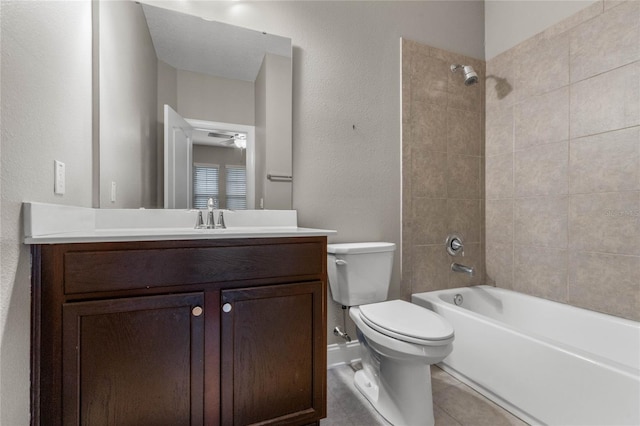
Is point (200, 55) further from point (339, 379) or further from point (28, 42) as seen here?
point (339, 379)

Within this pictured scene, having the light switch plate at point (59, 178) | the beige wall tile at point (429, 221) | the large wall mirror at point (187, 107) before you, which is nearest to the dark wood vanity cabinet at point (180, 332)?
the light switch plate at point (59, 178)

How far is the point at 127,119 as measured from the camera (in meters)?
1.44

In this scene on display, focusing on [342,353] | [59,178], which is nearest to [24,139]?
[59,178]

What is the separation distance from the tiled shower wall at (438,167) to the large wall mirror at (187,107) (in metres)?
0.88

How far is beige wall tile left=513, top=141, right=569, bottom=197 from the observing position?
182 centimetres

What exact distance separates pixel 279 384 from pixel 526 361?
3.67ft

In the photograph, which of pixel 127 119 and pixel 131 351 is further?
pixel 127 119

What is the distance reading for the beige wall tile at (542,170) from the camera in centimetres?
182

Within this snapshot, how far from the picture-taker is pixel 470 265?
7.37ft

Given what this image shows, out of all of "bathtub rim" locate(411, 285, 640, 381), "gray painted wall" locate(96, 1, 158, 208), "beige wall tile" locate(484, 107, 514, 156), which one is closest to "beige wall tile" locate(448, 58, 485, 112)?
"beige wall tile" locate(484, 107, 514, 156)

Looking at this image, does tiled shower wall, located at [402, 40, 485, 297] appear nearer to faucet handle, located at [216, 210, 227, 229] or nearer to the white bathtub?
the white bathtub

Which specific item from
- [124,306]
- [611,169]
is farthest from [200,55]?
[611,169]

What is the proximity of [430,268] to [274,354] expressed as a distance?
4.49ft

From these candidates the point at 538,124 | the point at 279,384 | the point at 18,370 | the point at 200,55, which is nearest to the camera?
the point at 18,370
